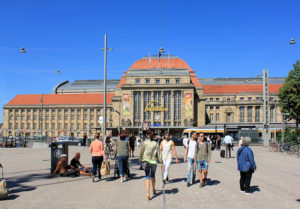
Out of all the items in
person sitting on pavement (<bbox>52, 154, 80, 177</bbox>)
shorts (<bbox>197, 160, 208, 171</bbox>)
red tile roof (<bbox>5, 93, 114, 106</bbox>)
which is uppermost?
red tile roof (<bbox>5, 93, 114, 106</bbox>)

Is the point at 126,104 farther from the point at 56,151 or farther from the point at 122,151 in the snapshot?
the point at 122,151

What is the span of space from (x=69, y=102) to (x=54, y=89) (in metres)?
22.6

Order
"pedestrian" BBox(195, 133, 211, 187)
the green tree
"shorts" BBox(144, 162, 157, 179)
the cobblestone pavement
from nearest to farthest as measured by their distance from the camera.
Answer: the cobblestone pavement
"shorts" BBox(144, 162, 157, 179)
"pedestrian" BBox(195, 133, 211, 187)
the green tree

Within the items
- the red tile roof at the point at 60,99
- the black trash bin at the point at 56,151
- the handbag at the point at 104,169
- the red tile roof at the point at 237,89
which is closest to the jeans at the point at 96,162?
the handbag at the point at 104,169

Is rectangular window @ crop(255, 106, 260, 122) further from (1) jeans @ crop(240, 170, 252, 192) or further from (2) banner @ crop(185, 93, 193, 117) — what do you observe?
(1) jeans @ crop(240, 170, 252, 192)

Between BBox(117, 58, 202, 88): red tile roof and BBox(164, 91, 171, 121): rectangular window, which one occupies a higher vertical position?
BBox(117, 58, 202, 88): red tile roof

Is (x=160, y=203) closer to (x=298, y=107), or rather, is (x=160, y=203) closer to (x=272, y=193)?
(x=272, y=193)

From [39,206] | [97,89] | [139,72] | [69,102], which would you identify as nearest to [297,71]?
[39,206]

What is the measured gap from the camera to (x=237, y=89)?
4291 inches

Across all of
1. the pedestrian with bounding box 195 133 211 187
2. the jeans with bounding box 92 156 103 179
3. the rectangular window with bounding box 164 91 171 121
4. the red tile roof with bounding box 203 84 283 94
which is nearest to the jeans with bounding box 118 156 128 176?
the jeans with bounding box 92 156 103 179

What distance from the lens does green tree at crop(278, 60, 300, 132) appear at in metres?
44.8

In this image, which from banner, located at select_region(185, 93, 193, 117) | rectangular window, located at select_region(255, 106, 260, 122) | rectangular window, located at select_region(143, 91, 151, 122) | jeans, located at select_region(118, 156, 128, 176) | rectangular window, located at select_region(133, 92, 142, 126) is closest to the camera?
jeans, located at select_region(118, 156, 128, 176)

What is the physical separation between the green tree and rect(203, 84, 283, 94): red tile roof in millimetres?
58776

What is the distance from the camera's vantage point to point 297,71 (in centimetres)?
4638
